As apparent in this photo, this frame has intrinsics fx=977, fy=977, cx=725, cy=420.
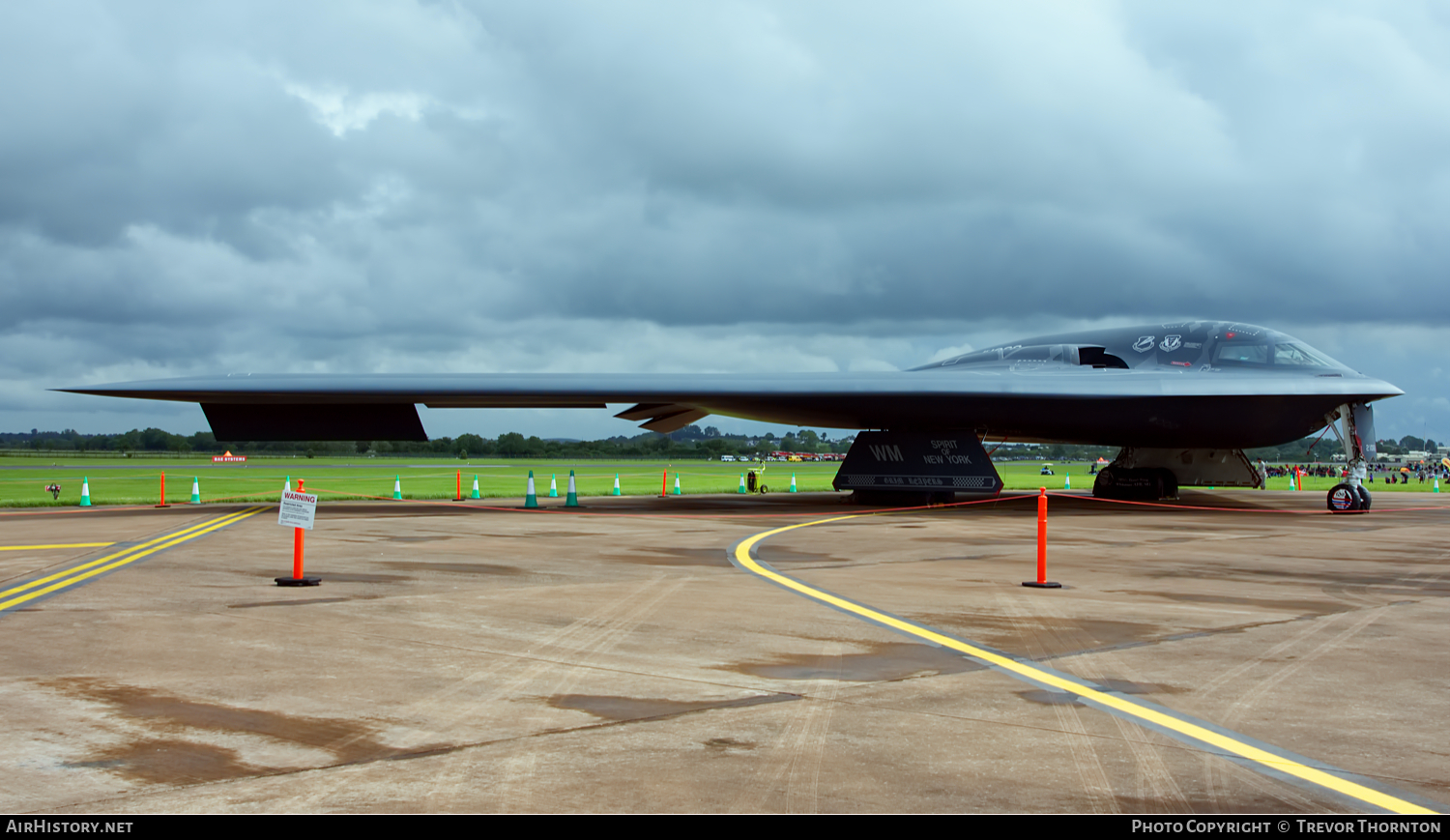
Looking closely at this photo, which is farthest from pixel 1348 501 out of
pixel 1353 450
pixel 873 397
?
pixel 873 397

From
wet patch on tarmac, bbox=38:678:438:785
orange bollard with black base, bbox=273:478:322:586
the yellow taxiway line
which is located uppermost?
orange bollard with black base, bbox=273:478:322:586

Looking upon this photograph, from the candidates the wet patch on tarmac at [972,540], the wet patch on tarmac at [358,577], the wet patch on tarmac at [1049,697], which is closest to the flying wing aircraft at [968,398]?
the wet patch on tarmac at [972,540]

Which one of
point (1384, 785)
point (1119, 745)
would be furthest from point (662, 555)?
point (1384, 785)

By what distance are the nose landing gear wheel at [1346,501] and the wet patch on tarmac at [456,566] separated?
1840cm

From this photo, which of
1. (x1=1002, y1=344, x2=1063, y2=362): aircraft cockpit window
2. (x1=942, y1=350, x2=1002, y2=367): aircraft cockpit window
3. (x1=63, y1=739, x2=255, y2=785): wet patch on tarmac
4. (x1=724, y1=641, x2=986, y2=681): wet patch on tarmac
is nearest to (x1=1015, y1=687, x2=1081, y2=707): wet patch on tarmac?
(x1=724, y1=641, x2=986, y2=681): wet patch on tarmac

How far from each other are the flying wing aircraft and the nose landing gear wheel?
29 millimetres

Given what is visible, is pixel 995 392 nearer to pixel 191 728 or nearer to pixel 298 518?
pixel 298 518

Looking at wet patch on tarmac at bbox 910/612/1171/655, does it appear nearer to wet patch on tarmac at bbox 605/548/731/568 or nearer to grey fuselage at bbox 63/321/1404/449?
wet patch on tarmac at bbox 605/548/731/568

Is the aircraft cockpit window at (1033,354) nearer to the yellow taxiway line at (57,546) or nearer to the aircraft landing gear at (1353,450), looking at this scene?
the aircraft landing gear at (1353,450)

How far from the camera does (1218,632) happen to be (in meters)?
7.15

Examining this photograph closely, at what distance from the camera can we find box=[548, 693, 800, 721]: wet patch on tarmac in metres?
4.80

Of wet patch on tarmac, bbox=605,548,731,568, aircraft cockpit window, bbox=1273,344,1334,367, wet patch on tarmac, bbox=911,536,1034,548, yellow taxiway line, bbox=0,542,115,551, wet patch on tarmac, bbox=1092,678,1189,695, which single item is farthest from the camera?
aircraft cockpit window, bbox=1273,344,1334,367

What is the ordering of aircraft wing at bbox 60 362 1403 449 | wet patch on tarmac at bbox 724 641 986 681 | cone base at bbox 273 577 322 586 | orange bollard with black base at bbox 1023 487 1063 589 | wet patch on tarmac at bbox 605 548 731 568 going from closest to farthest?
wet patch on tarmac at bbox 724 641 986 681
cone base at bbox 273 577 322 586
orange bollard with black base at bbox 1023 487 1063 589
wet patch on tarmac at bbox 605 548 731 568
aircraft wing at bbox 60 362 1403 449
